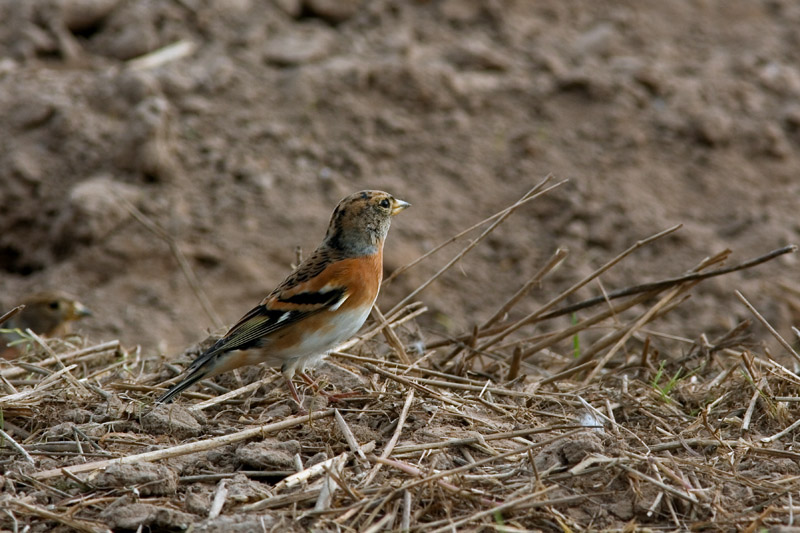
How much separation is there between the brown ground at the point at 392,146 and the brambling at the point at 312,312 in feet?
8.79

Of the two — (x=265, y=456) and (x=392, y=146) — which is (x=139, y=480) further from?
(x=392, y=146)

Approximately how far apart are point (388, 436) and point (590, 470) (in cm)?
108

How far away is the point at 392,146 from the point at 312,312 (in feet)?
15.6

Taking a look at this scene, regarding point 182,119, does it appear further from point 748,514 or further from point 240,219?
point 748,514

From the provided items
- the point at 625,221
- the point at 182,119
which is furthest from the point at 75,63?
the point at 625,221

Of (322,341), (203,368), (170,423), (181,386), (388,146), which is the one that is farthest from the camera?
(388,146)

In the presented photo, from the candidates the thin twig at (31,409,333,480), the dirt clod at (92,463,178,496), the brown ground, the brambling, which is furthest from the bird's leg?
the brown ground

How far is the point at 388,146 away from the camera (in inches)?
403

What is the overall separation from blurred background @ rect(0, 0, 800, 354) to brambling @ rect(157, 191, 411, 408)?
2.55 m

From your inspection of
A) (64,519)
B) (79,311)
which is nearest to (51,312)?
(79,311)

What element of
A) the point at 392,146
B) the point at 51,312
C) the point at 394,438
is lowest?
the point at 51,312

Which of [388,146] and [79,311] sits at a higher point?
[388,146]

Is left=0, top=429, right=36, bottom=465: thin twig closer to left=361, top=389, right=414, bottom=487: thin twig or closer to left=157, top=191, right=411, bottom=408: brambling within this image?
left=157, top=191, right=411, bottom=408: brambling

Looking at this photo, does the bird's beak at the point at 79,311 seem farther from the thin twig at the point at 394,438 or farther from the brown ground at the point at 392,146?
the thin twig at the point at 394,438
